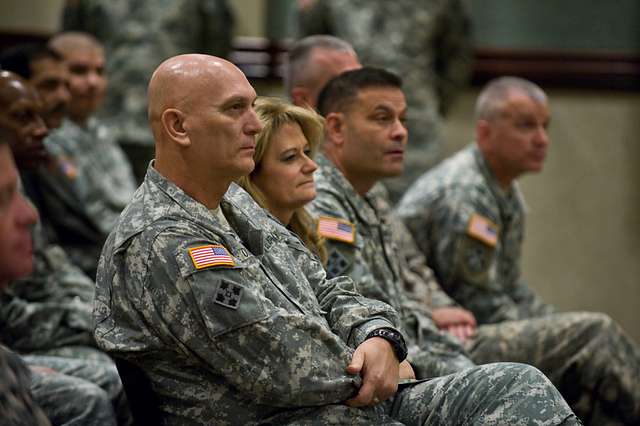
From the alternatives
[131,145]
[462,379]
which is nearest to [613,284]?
[131,145]

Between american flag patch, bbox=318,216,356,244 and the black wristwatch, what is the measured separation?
590 mm

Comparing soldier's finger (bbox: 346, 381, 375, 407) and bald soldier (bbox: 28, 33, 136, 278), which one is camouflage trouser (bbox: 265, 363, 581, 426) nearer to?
soldier's finger (bbox: 346, 381, 375, 407)

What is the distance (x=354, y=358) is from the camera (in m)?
1.94

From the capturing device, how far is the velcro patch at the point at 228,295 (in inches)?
70.9

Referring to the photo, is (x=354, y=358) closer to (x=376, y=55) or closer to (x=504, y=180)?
(x=504, y=180)

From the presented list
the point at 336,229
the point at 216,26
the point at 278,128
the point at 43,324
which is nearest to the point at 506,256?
the point at 336,229

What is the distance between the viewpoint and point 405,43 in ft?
16.1

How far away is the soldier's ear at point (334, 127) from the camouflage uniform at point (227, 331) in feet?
2.80

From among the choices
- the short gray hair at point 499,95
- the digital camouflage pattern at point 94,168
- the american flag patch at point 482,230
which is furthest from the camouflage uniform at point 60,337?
the short gray hair at point 499,95

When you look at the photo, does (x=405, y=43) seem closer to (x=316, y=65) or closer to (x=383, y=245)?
(x=316, y=65)

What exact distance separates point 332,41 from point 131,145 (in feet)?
5.17

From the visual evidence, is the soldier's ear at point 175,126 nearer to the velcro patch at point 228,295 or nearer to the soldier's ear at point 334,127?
the velcro patch at point 228,295

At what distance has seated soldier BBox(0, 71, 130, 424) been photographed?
7.87 feet

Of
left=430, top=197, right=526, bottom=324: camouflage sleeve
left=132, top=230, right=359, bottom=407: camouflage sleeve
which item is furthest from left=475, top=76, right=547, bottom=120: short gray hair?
left=132, top=230, right=359, bottom=407: camouflage sleeve
